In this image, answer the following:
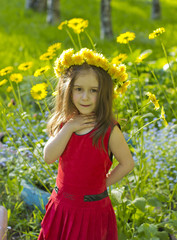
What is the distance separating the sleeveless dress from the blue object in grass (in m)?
0.72

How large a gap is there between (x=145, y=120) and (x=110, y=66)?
176 cm

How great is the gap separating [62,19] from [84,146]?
508 centimetres

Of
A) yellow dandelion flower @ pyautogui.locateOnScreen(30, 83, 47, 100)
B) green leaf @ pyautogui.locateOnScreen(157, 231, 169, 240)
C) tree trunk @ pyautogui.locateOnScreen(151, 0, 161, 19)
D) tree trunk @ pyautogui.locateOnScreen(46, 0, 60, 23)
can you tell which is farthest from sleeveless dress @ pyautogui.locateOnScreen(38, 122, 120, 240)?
tree trunk @ pyautogui.locateOnScreen(151, 0, 161, 19)

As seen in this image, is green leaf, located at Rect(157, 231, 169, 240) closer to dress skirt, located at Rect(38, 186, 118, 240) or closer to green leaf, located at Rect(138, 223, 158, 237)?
green leaf, located at Rect(138, 223, 158, 237)

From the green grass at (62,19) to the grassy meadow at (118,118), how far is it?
0.02m

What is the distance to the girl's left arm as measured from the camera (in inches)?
58.5

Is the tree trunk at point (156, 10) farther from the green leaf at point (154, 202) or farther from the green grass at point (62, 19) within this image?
the green leaf at point (154, 202)

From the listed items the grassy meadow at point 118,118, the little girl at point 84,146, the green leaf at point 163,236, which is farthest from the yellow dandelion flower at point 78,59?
the green leaf at point 163,236

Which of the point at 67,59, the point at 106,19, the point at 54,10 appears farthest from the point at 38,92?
the point at 54,10

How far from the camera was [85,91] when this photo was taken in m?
1.45

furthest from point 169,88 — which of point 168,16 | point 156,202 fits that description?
point 168,16

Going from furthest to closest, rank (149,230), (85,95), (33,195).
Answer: (33,195) → (149,230) → (85,95)

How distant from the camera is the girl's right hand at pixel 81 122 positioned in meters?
1.47

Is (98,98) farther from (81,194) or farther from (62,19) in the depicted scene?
(62,19)
